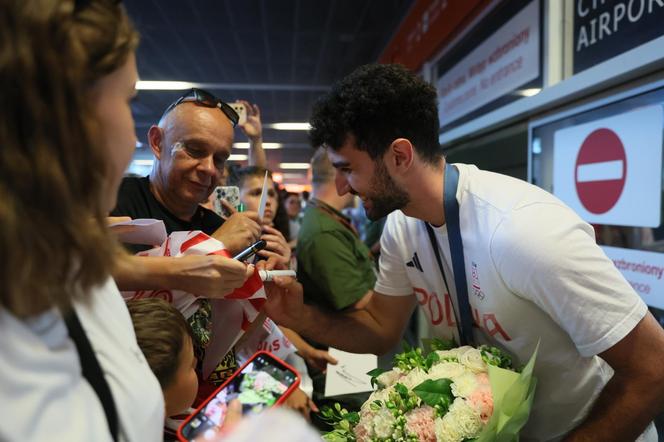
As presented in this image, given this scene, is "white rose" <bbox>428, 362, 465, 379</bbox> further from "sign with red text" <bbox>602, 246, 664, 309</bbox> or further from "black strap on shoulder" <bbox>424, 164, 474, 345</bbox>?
"sign with red text" <bbox>602, 246, 664, 309</bbox>

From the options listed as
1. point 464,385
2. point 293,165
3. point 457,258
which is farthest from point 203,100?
point 293,165

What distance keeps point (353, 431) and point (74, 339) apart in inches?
27.0

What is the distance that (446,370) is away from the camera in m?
1.02

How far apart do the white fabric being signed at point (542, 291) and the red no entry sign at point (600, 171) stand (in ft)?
3.44

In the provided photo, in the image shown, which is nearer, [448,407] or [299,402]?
[448,407]

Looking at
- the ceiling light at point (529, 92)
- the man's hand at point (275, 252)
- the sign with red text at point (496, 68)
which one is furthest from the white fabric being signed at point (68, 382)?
the sign with red text at point (496, 68)

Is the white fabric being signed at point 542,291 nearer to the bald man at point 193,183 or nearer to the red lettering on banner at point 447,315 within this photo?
the red lettering on banner at point 447,315

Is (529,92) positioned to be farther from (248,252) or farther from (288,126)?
(288,126)

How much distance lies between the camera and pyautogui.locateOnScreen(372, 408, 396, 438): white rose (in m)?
0.90

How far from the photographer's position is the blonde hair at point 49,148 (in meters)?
0.43

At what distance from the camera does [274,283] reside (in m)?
1.41

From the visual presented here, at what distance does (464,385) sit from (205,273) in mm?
635

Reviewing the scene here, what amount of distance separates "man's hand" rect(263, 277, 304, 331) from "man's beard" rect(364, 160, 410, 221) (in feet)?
1.29

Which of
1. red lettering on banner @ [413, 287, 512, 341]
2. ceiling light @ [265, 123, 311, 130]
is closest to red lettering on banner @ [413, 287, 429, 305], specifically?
red lettering on banner @ [413, 287, 512, 341]
